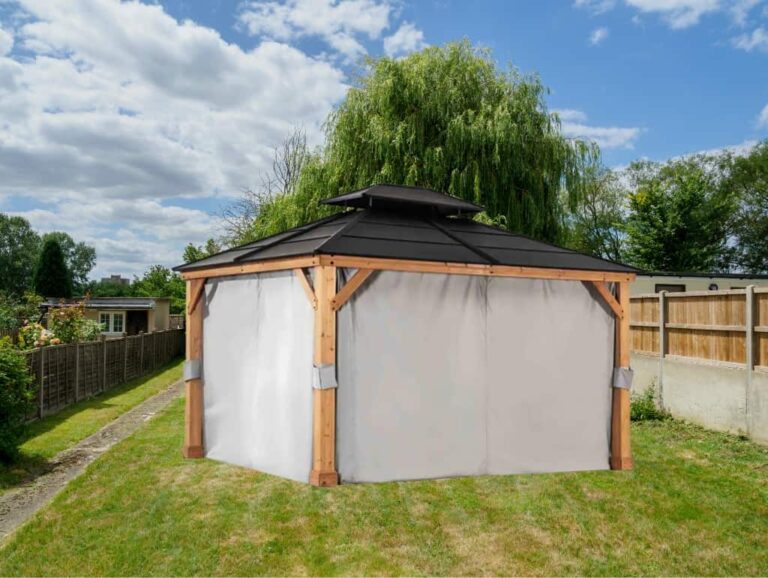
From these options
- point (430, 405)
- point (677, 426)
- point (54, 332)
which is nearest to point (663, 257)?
point (677, 426)

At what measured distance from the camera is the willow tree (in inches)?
513

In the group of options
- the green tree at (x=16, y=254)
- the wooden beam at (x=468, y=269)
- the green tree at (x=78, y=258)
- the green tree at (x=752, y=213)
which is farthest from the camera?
the green tree at (x=78, y=258)

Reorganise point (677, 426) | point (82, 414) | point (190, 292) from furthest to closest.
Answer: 1. point (82, 414)
2. point (677, 426)
3. point (190, 292)

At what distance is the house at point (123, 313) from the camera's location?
28656 mm

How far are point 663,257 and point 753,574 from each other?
2351 cm

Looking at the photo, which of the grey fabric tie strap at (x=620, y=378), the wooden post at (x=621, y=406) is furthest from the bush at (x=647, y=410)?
the grey fabric tie strap at (x=620, y=378)

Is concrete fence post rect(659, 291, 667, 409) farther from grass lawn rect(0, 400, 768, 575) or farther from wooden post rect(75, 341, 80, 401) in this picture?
wooden post rect(75, 341, 80, 401)

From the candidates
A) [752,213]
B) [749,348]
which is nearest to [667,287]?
[749,348]

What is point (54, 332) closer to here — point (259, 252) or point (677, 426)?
point (259, 252)

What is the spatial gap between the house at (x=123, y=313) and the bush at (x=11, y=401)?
64.3 ft

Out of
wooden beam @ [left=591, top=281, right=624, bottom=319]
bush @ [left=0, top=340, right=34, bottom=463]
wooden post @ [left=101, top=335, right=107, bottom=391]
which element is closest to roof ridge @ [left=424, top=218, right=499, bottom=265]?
wooden beam @ [left=591, top=281, right=624, bottom=319]

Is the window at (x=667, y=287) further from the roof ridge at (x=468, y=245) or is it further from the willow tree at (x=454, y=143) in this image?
the roof ridge at (x=468, y=245)

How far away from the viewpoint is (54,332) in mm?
15992

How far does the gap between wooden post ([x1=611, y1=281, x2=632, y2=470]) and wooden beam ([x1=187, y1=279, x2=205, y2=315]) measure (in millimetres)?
3949
